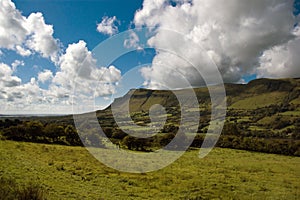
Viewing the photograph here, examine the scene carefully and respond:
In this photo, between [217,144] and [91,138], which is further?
[217,144]

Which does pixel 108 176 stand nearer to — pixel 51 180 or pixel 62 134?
pixel 51 180

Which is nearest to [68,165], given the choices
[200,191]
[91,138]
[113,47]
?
[200,191]

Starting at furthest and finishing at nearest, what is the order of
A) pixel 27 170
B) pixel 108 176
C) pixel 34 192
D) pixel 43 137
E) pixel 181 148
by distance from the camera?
pixel 181 148
pixel 43 137
pixel 108 176
pixel 27 170
pixel 34 192

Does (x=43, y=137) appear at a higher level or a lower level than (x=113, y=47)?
→ lower

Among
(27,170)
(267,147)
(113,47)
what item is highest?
(113,47)

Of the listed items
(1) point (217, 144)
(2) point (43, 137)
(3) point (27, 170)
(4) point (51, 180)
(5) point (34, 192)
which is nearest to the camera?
(5) point (34, 192)

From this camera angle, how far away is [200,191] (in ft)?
78.5

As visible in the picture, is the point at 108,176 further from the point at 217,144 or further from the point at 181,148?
the point at 217,144

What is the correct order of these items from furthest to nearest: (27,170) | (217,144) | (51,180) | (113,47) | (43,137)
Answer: (217,144)
(43,137)
(27,170)
(51,180)
(113,47)

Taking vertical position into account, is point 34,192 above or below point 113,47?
below

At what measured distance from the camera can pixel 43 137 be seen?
61500mm

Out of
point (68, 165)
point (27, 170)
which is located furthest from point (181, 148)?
point (27, 170)

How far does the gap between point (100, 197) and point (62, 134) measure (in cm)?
4591

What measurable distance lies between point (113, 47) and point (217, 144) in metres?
63.1
